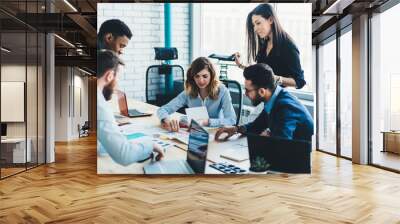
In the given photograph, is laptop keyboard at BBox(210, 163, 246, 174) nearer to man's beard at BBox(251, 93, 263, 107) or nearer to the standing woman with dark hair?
man's beard at BBox(251, 93, 263, 107)

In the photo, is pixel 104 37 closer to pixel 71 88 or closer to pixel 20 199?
pixel 20 199

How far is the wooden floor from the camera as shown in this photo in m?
3.82

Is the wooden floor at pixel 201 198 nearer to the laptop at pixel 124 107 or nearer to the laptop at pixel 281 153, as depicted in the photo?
the laptop at pixel 281 153

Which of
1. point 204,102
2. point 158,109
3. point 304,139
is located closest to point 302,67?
point 304,139

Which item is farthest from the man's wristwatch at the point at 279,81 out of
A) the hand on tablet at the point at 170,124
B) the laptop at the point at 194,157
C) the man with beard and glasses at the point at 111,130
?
the man with beard and glasses at the point at 111,130

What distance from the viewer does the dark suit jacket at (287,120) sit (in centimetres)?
608

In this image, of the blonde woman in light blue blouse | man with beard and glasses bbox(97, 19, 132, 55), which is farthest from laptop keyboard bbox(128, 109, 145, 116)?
man with beard and glasses bbox(97, 19, 132, 55)

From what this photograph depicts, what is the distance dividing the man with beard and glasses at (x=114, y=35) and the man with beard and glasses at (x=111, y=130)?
0.35ft

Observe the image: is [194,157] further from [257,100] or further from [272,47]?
[272,47]

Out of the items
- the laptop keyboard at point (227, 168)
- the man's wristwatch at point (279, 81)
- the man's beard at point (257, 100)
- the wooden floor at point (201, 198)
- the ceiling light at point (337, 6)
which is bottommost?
the wooden floor at point (201, 198)

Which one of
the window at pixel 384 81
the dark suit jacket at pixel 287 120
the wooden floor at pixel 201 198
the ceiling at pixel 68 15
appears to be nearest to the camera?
the wooden floor at pixel 201 198

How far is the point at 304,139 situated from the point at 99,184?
334cm

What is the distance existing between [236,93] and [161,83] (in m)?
1.26

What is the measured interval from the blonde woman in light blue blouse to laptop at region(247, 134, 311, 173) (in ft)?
1.85
